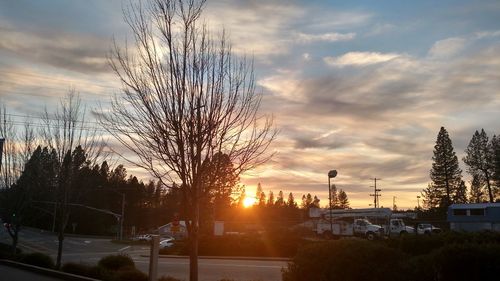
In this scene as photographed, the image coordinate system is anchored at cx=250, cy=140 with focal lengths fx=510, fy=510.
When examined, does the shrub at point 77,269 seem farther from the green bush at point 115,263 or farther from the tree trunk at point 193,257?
the tree trunk at point 193,257

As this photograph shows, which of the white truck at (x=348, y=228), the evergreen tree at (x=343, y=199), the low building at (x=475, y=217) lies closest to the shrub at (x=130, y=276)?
the white truck at (x=348, y=228)

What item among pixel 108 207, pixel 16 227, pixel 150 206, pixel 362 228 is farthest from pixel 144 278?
pixel 150 206

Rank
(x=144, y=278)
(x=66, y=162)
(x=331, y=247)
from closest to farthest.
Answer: (x=331, y=247), (x=144, y=278), (x=66, y=162)

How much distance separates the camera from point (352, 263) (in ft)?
31.0

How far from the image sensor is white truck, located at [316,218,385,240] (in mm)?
47906

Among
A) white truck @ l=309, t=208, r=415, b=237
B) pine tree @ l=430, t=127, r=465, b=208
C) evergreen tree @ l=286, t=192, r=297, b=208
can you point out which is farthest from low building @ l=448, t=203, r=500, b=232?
evergreen tree @ l=286, t=192, r=297, b=208

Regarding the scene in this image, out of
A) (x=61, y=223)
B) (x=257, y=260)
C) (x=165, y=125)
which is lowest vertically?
(x=257, y=260)

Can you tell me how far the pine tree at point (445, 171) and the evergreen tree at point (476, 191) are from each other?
2.57 m

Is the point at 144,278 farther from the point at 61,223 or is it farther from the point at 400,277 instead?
the point at 400,277

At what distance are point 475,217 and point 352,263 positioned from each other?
144 feet

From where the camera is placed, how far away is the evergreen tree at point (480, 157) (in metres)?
84.9

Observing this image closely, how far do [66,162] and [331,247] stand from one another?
11289mm

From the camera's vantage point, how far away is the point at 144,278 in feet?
45.8

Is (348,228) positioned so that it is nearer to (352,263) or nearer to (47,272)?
(47,272)
